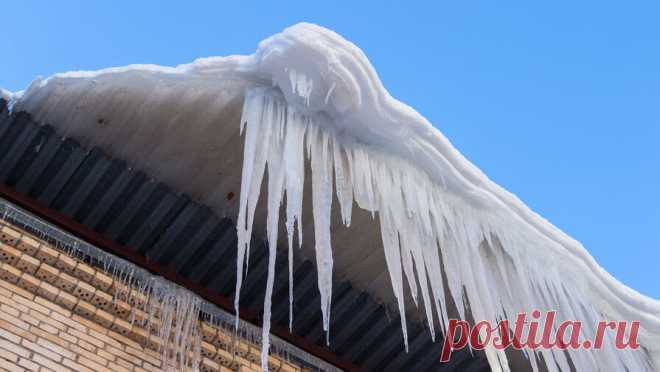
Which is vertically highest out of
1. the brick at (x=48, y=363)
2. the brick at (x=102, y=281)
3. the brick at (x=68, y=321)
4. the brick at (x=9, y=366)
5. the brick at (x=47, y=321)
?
the brick at (x=102, y=281)

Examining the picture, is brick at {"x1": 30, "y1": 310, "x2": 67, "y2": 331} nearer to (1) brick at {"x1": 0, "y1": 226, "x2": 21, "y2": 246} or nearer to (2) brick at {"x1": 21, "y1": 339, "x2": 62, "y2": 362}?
(2) brick at {"x1": 21, "y1": 339, "x2": 62, "y2": 362}

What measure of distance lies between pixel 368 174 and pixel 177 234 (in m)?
1.25

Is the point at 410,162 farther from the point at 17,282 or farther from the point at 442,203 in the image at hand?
the point at 17,282

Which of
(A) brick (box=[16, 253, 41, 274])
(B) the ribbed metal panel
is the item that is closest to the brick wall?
(A) brick (box=[16, 253, 41, 274])

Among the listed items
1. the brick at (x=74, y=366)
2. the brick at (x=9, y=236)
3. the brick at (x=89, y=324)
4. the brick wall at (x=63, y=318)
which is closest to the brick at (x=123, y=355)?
the brick wall at (x=63, y=318)

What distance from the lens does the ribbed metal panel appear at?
176 inches

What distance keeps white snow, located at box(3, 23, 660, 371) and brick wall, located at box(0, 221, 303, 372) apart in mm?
659

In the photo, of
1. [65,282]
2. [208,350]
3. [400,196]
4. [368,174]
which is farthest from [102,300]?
Result: [400,196]

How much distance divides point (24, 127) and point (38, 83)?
0.88ft

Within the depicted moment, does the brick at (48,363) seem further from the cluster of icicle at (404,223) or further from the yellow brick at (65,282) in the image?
the cluster of icicle at (404,223)

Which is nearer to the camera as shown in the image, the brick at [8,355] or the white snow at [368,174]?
the brick at [8,355]

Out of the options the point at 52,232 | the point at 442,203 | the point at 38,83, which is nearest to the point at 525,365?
the point at 442,203

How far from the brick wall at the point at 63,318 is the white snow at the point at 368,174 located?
0.66 metres

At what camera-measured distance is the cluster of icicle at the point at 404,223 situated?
392cm
